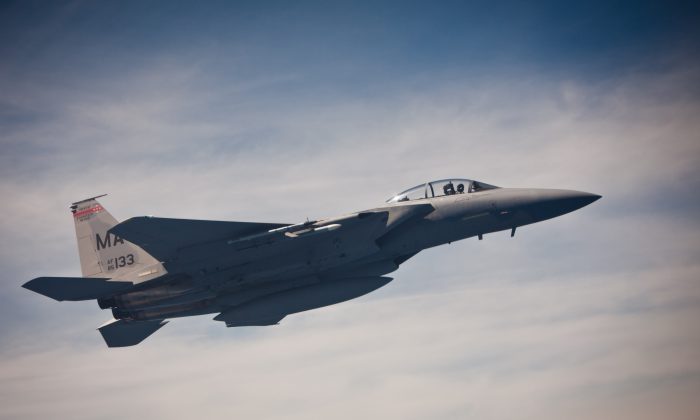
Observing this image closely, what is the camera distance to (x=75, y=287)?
2161cm

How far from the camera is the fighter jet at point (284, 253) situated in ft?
67.3

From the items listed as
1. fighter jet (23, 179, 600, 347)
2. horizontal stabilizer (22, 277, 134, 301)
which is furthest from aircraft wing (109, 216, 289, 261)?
horizontal stabilizer (22, 277, 134, 301)

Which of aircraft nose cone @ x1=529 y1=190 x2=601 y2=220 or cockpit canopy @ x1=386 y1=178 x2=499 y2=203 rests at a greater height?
cockpit canopy @ x1=386 y1=178 x2=499 y2=203

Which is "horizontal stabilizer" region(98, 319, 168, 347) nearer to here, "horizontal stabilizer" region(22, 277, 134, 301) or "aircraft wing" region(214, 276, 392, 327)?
"horizontal stabilizer" region(22, 277, 134, 301)

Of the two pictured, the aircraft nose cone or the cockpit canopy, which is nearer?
the aircraft nose cone

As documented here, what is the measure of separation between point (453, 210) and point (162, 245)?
31.8 feet

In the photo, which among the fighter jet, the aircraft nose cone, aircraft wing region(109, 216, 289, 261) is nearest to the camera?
aircraft wing region(109, 216, 289, 261)

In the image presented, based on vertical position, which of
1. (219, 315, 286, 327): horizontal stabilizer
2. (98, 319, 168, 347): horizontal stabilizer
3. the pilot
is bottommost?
(219, 315, 286, 327): horizontal stabilizer

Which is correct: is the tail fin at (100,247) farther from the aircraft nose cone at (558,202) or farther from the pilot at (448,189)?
the aircraft nose cone at (558,202)

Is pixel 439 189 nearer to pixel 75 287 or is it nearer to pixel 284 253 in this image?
pixel 284 253

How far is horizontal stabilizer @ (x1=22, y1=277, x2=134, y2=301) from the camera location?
21.0m

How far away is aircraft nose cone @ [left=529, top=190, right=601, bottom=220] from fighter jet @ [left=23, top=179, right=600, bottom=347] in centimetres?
3

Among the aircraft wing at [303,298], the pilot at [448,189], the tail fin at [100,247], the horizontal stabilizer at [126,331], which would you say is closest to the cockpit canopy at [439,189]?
the pilot at [448,189]

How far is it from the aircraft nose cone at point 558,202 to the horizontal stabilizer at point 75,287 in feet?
46.9
